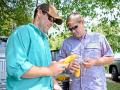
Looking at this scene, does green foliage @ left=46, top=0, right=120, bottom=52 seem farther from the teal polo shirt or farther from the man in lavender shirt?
the teal polo shirt

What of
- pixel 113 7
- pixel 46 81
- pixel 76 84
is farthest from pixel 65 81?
pixel 113 7

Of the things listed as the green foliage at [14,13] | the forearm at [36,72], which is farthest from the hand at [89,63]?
the green foliage at [14,13]

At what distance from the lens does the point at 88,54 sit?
15.6 ft

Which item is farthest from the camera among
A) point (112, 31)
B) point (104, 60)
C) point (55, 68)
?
point (112, 31)

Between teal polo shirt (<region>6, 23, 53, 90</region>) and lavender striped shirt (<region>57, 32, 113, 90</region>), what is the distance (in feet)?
4.26

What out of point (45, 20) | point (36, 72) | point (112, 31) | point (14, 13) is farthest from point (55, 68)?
point (112, 31)

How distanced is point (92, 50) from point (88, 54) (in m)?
0.07

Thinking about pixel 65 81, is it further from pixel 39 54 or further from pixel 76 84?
pixel 39 54

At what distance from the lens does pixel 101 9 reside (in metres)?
18.2

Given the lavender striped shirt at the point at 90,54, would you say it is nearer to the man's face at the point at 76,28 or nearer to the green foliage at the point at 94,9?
the man's face at the point at 76,28

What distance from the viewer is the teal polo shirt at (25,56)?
305cm

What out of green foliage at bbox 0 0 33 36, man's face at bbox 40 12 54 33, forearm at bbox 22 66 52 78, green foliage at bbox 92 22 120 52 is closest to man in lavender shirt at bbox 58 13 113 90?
man's face at bbox 40 12 54 33

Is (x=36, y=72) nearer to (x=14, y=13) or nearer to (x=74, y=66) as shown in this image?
(x=74, y=66)

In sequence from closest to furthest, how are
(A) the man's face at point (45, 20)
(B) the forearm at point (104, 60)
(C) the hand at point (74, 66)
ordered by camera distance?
1. (A) the man's face at point (45, 20)
2. (C) the hand at point (74, 66)
3. (B) the forearm at point (104, 60)
